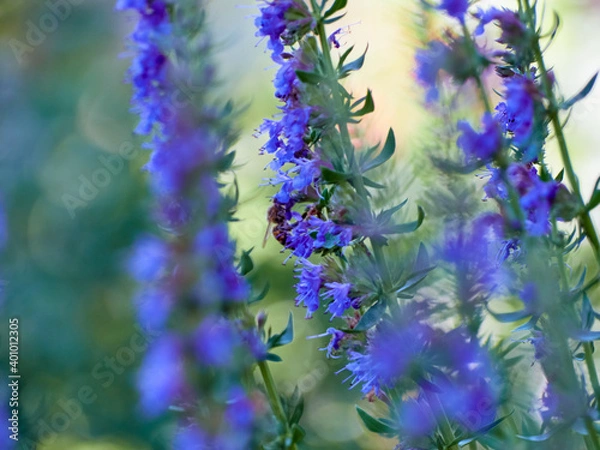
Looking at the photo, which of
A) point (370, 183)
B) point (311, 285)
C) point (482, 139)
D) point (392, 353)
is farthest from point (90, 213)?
point (482, 139)

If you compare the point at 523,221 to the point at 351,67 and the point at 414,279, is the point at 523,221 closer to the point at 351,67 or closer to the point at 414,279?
the point at 414,279

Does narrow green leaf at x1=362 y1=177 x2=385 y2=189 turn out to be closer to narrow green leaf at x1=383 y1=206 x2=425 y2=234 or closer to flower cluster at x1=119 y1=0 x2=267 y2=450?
narrow green leaf at x1=383 y1=206 x2=425 y2=234

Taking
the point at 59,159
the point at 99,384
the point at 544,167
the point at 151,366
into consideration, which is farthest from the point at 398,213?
the point at 59,159

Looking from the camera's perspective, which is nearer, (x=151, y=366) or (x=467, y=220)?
(x=151, y=366)

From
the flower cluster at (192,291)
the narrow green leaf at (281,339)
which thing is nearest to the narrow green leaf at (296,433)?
the narrow green leaf at (281,339)

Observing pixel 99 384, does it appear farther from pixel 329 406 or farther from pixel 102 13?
pixel 102 13

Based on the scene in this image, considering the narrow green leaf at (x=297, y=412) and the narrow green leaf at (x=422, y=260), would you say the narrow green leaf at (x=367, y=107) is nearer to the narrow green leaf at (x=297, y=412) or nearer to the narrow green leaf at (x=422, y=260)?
the narrow green leaf at (x=422, y=260)

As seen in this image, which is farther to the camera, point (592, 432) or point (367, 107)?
point (367, 107)
